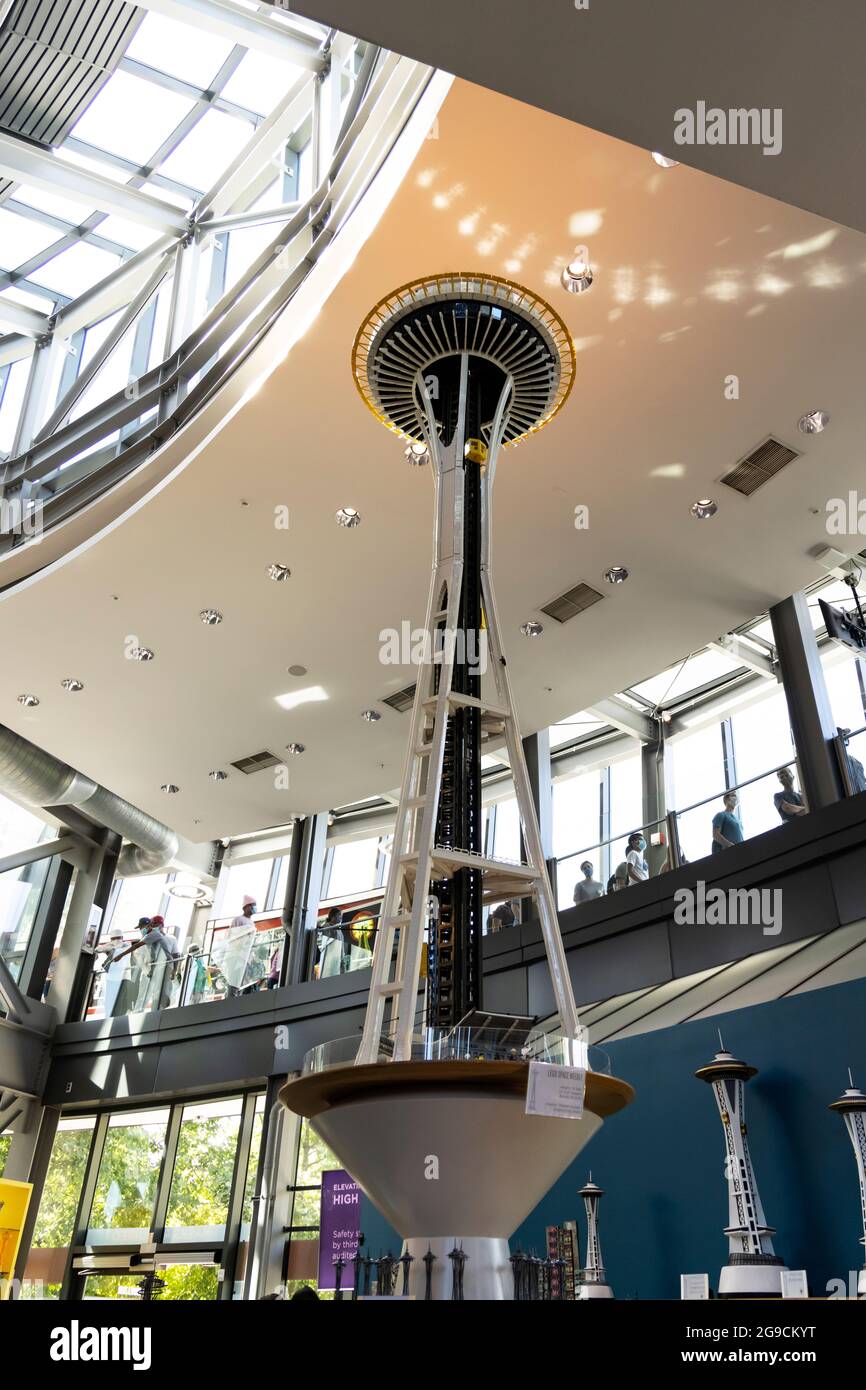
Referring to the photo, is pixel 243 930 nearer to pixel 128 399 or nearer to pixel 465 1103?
pixel 128 399

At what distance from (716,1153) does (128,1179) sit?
13623 mm

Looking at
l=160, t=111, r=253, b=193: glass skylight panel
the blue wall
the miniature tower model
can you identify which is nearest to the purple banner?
the blue wall

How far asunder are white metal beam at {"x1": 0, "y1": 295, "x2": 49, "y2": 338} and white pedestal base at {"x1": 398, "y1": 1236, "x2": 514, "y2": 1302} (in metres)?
17.5

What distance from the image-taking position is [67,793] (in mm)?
18688

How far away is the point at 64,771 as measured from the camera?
18562 mm

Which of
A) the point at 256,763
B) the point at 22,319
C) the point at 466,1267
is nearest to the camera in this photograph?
the point at 466,1267

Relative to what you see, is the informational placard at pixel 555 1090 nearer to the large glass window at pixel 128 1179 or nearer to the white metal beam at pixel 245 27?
the white metal beam at pixel 245 27

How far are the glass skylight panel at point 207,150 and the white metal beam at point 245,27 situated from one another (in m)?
2.71

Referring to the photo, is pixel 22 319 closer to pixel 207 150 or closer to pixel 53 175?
pixel 53 175

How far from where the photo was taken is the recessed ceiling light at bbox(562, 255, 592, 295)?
29.4 feet

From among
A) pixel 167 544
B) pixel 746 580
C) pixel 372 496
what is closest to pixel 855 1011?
pixel 746 580

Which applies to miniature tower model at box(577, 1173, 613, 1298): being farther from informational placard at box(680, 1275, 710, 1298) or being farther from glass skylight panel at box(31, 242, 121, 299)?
glass skylight panel at box(31, 242, 121, 299)

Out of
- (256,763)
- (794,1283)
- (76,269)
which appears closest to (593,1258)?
(794,1283)

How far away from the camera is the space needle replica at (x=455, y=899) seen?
570 centimetres
